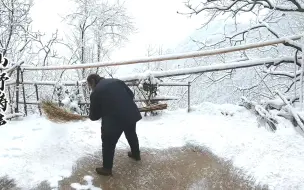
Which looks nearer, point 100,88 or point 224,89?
point 100,88

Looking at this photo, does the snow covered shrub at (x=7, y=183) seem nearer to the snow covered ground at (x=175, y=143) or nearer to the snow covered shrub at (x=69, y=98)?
the snow covered ground at (x=175, y=143)

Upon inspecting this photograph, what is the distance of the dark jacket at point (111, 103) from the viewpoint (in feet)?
17.0

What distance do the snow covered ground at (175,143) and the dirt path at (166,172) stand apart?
18 cm

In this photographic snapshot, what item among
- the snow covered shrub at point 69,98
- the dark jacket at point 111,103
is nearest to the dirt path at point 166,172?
the dark jacket at point 111,103

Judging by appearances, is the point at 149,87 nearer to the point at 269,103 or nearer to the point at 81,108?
the point at 81,108

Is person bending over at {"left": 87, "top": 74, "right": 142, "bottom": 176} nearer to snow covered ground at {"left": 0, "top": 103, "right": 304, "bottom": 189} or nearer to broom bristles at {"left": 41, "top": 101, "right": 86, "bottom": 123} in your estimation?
snow covered ground at {"left": 0, "top": 103, "right": 304, "bottom": 189}

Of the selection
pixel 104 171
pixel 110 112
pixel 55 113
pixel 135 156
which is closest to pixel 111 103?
pixel 110 112

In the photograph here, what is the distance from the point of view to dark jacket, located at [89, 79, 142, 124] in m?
5.17

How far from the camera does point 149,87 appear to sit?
7699 millimetres

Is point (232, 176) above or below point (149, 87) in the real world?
below

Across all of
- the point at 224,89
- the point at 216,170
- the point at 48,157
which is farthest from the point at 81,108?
the point at 224,89

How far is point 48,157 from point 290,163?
3465 millimetres

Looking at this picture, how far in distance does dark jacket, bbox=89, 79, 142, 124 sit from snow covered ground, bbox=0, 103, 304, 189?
98 centimetres

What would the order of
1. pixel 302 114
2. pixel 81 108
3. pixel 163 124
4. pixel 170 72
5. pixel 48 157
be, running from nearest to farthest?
pixel 48 157 < pixel 302 114 < pixel 163 124 < pixel 170 72 < pixel 81 108
